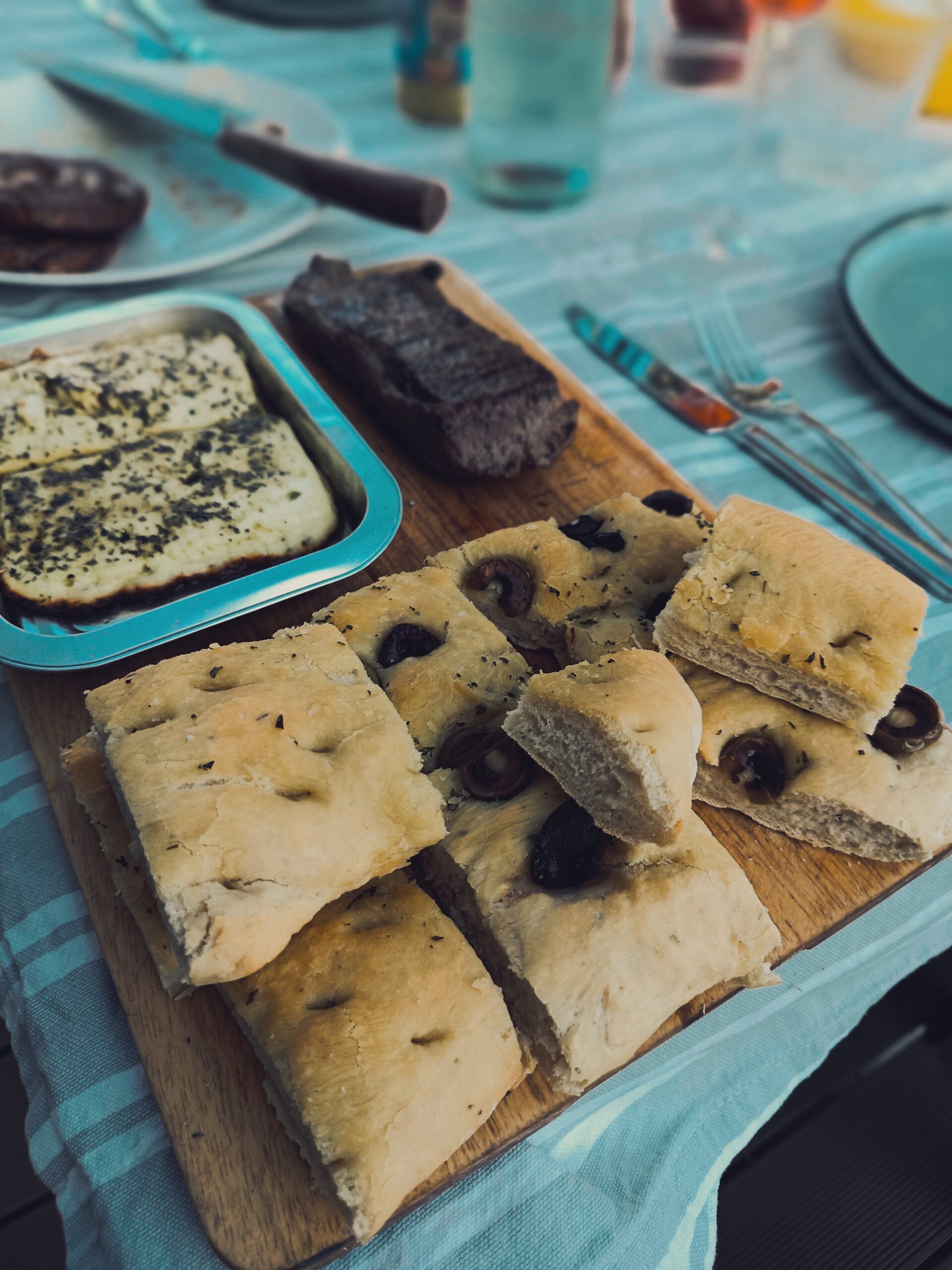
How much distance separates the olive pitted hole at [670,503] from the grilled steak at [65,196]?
6.88ft

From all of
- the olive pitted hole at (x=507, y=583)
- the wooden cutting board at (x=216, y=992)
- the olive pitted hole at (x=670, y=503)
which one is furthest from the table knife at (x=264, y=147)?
the olive pitted hole at (x=507, y=583)

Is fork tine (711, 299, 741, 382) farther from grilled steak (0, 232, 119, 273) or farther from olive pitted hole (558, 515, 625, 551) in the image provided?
grilled steak (0, 232, 119, 273)

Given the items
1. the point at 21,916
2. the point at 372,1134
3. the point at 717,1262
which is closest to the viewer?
the point at 372,1134

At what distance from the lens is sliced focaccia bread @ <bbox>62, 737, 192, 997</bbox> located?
1504 mm

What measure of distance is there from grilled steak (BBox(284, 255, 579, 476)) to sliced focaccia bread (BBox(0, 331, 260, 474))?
304 mm

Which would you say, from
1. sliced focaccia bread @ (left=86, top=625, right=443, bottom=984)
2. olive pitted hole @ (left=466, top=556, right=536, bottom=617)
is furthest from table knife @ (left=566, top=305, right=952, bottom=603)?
sliced focaccia bread @ (left=86, top=625, right=443, bottom=984)

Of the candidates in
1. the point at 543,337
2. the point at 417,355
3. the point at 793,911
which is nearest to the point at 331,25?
the point at 543,337

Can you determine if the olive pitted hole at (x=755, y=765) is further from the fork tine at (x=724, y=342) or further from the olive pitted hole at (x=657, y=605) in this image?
the fork tine at (x=724, y=342)

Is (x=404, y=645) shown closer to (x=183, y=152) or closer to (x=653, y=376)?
(x=653, y=376)

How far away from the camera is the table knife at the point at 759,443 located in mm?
2355

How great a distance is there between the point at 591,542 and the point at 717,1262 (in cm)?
165

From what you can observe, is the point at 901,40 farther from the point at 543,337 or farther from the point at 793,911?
the point at 793,911

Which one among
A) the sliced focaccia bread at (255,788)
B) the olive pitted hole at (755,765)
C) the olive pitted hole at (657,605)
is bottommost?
the olive pitted hole at (755,765)

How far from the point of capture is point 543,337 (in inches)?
122
